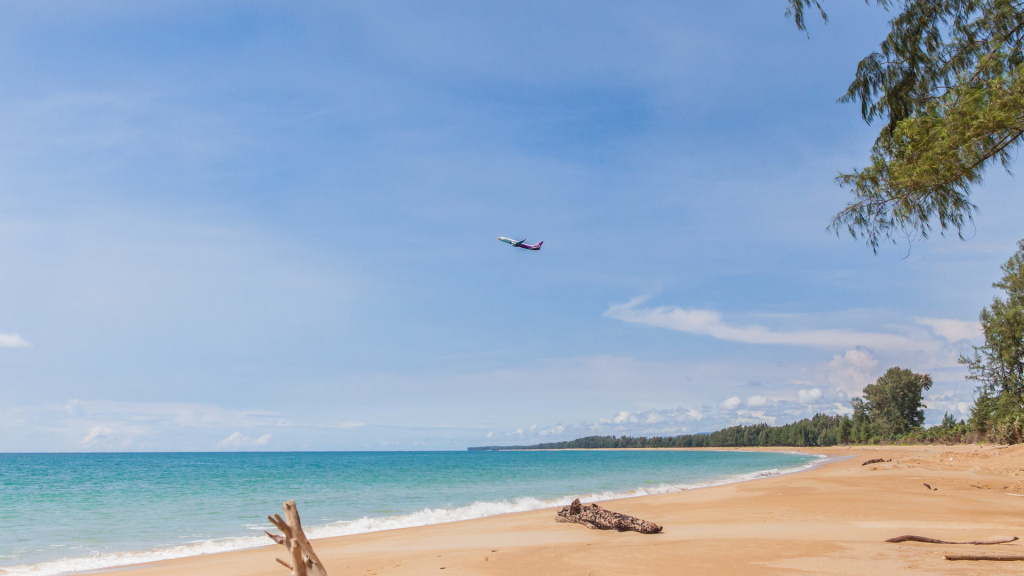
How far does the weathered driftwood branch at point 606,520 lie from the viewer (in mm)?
11930

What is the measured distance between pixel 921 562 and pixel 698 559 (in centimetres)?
287

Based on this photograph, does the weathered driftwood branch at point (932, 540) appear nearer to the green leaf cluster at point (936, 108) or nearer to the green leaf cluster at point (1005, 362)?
the green leaf cluster at point (936, 108)

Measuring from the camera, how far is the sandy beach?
27.2 ft

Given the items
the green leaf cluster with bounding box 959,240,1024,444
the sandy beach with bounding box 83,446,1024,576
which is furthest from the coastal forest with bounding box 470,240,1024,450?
the sandy beach with bounding box 83,446,1024,576

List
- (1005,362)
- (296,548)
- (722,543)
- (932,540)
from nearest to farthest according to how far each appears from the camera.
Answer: (296,548)
(932,540)
(722,543)
(1005,362)

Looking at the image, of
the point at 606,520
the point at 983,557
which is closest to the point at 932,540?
the point at 983,557

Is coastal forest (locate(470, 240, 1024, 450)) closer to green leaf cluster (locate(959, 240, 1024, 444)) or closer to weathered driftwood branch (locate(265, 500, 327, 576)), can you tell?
green leaf cluster (locate(959, 240, 1024, 444))

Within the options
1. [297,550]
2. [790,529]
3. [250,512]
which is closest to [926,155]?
[790,529]

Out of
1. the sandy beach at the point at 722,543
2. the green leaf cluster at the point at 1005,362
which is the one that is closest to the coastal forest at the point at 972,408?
the green leaf cluster at the point at 1005,362

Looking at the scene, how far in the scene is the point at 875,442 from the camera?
3593 inches

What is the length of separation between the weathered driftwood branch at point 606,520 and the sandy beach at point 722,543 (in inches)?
10.4

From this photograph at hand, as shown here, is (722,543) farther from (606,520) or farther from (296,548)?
(296,548)

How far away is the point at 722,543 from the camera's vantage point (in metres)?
10.2

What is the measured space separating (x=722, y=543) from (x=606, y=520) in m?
2.70
